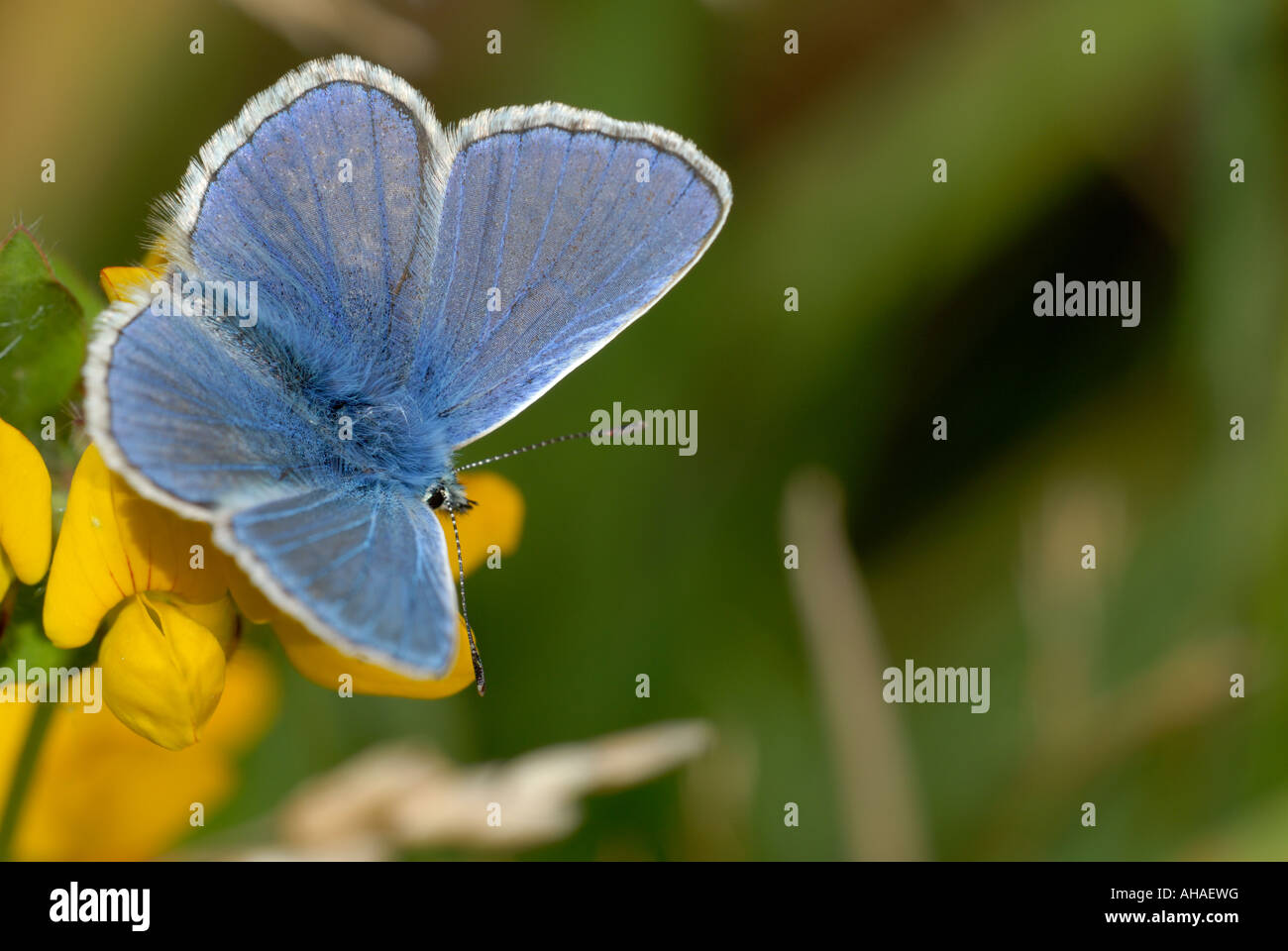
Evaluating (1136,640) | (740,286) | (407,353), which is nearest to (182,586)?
(407,353)

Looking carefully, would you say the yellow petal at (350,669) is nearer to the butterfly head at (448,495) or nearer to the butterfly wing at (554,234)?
the butterfly head at (448,495)

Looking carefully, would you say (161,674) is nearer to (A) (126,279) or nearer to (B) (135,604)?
(B) (135,604)

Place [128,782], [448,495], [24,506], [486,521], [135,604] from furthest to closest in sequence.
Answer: [128,782]
[486,521]
[448,495]
[135,604]
[24,506]

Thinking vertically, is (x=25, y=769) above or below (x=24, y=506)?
below

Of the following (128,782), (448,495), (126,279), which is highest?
(126,279)

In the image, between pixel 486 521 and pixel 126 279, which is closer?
pixel 126 279

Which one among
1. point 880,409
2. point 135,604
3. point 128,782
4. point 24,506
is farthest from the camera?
point 880,409

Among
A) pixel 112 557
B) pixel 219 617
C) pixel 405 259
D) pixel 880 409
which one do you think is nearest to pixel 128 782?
pixel 219 617

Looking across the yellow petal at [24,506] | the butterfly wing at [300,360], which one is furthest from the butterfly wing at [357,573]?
the yellow petal at [24,506]
